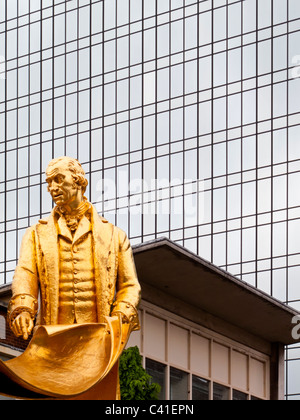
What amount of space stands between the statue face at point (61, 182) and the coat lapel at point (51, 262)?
407 millimetres

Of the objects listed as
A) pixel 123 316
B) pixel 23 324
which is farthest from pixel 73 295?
pixel 23 324

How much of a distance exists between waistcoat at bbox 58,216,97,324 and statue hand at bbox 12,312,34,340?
1.93ft

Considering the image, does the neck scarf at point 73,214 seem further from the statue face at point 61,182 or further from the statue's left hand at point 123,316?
the statue's left hand at point 123,316

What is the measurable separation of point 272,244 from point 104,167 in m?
15.5

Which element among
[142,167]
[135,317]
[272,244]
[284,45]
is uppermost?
[284,45]

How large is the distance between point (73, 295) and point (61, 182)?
1364mm

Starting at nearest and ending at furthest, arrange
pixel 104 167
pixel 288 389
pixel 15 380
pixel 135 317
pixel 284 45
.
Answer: pixel 15 380 → pixel 135 317 → pixel 288 389 → pixel 284 45 → pixel 104 167

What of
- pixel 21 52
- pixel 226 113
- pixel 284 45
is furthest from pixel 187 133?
pixel 21 52

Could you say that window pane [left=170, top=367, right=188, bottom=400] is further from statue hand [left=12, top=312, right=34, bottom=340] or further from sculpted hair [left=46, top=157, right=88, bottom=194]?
statue hand [left=12, top=312, right=34, bottom=340]

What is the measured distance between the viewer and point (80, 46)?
303ft

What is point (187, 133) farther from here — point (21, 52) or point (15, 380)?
point (15, 380)

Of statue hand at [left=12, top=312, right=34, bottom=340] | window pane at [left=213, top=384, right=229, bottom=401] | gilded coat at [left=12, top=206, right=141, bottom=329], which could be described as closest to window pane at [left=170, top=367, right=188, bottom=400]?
window pane at [left=213, top=384, right=229, bottom=401]

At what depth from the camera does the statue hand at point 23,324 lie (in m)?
14.0

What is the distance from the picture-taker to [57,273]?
1468 centimetres
